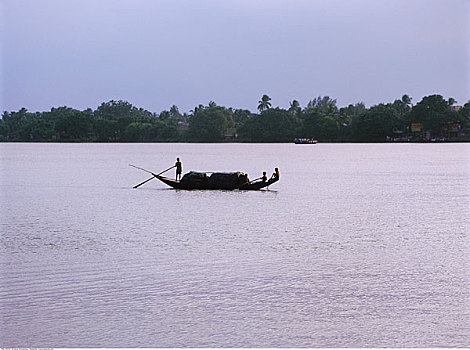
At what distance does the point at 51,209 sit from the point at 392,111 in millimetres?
144112

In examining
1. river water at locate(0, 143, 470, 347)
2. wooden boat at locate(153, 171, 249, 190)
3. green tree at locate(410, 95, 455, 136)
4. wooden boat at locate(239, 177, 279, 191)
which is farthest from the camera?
green tree at locate(410, 95, 455, 136)

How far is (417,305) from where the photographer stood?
1274 centimetres

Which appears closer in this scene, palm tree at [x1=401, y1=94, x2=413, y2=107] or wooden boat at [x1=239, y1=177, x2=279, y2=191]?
wooden boat at [x1=239, y1=177, x2=279, y2=191]

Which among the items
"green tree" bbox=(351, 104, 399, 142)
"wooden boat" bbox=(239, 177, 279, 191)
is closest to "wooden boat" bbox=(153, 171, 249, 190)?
"wooden boat" bbox=(239, 177, 279, 191)

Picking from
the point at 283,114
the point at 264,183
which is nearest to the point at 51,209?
the point at 264,183

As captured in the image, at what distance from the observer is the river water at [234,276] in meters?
11.2

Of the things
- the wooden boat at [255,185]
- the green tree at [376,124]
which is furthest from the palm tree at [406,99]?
the wooden boat at [255,185]

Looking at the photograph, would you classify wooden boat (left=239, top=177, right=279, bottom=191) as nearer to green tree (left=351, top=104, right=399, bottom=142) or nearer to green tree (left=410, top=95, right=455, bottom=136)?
green tree (left=410, top=95, right=455, bottom=136)

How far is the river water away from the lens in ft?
36.7

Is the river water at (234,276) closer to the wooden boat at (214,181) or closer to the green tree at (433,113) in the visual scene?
the wooden boat at (214,181)

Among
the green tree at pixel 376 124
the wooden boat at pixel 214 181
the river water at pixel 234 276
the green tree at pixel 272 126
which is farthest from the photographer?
the green tree at pixel 272 126

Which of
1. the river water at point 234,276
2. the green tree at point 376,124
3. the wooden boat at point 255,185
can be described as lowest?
the river water at point 234,276

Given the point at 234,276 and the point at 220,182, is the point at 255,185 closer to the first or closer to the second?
the point at 220,182

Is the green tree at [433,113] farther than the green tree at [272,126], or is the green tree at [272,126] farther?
the green tree at [272,126]
